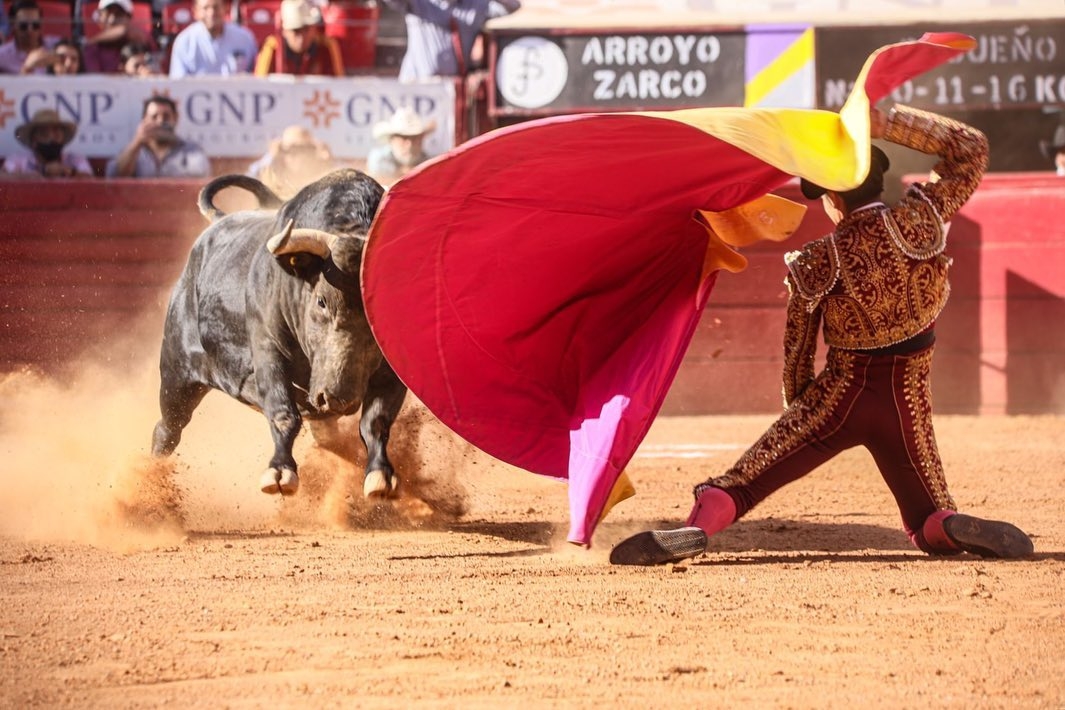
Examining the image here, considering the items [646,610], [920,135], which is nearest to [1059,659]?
[646,610]

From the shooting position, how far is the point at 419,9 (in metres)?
9.77

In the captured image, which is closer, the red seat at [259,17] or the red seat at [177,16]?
the red seat at [177,16]

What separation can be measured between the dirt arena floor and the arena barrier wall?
92.6 inches

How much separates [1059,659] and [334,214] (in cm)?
279

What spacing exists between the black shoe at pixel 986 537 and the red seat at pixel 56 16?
790cm

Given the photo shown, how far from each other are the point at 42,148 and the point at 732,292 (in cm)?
458

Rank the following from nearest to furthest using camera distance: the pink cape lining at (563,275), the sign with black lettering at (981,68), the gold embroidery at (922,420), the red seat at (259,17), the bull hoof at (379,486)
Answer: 1. the pink cape lining at (563,275)
2. the gold embroidery at (922,420)
3. the bull hoof at (379,486)
4. the sign with black lettering at (981,68)
5. the red seat at (259,17)

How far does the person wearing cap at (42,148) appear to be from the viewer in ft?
30.5

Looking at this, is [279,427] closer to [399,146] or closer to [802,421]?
[802,421]

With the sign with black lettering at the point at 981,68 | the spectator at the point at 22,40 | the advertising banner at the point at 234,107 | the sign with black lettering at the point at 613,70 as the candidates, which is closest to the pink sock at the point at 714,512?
the advertising banner at the point at 234,107

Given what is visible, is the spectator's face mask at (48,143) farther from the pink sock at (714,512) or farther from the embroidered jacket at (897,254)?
the embroidered jacket at (897,254)

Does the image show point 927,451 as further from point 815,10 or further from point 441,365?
point 815,10

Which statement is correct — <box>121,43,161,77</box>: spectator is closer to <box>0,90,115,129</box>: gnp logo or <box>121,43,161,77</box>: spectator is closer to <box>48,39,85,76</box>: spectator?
<box>48,39,85,76</box>: spectator

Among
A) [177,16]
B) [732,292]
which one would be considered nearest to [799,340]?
[732,292]
